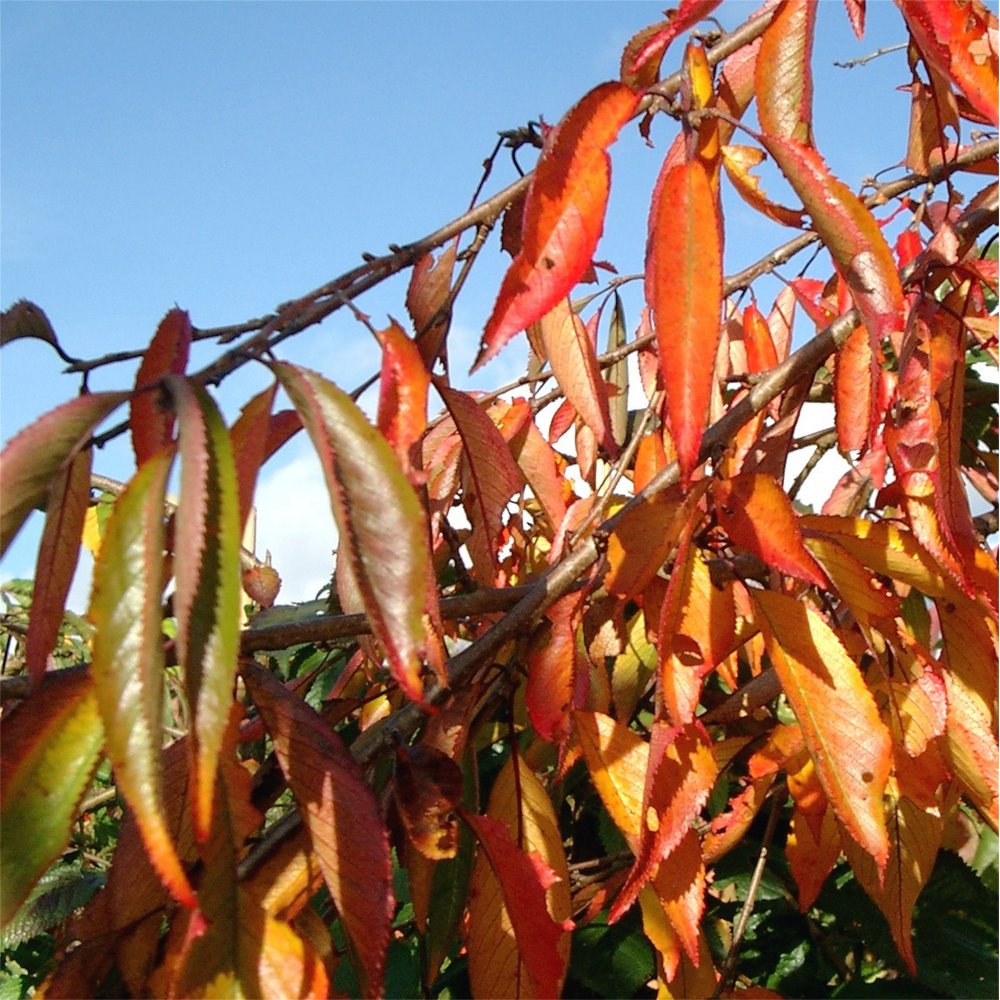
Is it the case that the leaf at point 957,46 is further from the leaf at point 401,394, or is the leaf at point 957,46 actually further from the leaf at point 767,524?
the leaf at point 401,394

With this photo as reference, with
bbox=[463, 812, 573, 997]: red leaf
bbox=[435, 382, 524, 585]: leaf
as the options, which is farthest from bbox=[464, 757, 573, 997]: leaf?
bbox=[435, 382, 524, 585]: leaf

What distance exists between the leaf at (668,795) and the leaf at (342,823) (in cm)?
18

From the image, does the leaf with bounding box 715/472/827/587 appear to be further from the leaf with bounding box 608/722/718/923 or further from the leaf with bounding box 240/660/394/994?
the leaf with bounding box 240/660/394/994

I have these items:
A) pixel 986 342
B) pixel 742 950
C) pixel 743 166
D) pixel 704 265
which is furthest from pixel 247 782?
pixel 742 950

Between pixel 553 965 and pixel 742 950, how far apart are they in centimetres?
61

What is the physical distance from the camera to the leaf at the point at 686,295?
1.82 ft

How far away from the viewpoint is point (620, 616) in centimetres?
86

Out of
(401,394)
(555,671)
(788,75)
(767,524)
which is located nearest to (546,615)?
(555,671)

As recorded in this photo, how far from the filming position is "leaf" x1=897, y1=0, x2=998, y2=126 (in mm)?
676

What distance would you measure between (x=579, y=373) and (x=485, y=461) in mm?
88

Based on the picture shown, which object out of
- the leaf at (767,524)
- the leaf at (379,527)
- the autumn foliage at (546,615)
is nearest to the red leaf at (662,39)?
the autumn foliage at (546,615)

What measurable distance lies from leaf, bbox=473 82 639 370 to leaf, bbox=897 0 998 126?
7.8 inches

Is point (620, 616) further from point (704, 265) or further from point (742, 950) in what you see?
point (742, 950)

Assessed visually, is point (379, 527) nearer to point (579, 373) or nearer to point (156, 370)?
A: point (156, 370)
